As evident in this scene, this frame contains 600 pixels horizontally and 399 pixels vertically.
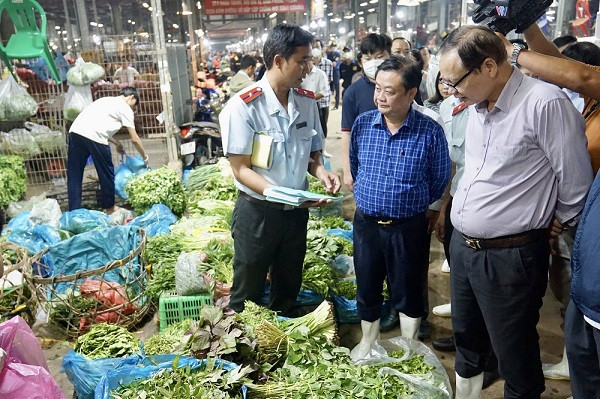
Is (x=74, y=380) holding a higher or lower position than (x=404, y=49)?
lower

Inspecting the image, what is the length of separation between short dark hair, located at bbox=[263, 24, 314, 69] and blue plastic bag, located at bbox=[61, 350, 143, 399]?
1906mm

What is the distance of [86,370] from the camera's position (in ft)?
9.14

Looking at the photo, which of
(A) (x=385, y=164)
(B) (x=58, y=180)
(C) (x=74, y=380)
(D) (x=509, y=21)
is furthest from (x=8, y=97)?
(D) (x=509, y=21)

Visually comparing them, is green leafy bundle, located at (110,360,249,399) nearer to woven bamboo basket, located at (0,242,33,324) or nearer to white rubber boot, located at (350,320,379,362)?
white rubber boot, located at (350,320,379,362)

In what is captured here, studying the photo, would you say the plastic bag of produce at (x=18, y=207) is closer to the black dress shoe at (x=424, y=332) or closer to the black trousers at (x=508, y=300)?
the black dress shoe at (x=424, y=332)

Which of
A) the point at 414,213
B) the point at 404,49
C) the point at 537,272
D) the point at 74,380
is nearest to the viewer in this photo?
the point at 537,272

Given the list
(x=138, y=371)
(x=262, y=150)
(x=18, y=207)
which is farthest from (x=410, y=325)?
(x=18, y=207)

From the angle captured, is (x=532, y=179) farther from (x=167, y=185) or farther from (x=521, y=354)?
(x=167, y=185)

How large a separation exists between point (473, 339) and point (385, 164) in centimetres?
109

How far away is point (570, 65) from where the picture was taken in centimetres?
217

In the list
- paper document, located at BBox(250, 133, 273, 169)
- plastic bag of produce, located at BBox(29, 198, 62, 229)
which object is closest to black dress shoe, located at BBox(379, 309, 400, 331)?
paper document, located at BBox(250, 133, 273, 169)

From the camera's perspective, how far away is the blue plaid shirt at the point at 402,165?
118 inches

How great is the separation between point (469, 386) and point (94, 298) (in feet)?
8.95

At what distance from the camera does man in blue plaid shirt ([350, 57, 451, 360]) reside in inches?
117
